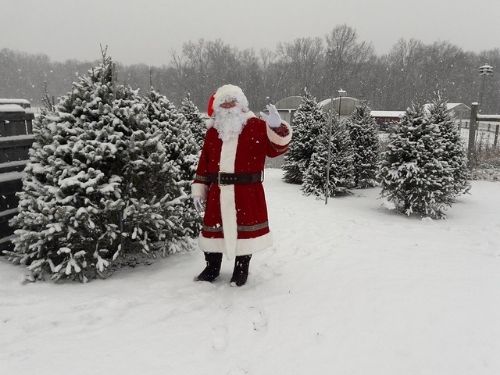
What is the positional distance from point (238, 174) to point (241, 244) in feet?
2.08

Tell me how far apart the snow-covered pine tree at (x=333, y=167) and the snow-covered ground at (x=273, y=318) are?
5.37m

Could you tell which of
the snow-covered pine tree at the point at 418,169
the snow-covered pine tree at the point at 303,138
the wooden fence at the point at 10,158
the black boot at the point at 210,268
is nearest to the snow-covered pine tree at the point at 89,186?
the wooden fence at the point at 10,158

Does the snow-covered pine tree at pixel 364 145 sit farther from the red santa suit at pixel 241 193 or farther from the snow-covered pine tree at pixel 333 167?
the red santa suit at pixel 241 193

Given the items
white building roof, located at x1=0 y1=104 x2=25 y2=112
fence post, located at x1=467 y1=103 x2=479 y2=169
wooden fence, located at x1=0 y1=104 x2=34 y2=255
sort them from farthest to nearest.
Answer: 1. fence post, located at x1=467 y1=103 x2=479 y2=169
2. white building roof, located at x1=0 y1=104 x2=25 y2=112
3. wooden fence, located at x1=0 y1=104 x2=34 y2=255

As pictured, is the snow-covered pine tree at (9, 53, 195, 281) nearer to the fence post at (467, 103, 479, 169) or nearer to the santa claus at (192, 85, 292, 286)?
the santa claus at (192, 85, 292, 286)

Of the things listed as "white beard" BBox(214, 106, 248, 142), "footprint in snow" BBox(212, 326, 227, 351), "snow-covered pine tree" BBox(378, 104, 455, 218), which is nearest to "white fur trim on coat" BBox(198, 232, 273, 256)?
"footprint in snow" BBox(212, 326, 227, 351)

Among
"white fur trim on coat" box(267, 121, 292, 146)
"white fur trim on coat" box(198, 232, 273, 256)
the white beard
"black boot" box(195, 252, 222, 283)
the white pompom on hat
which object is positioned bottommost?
"black boot" box(195, 252, 222, 283)

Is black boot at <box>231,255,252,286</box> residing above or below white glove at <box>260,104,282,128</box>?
below

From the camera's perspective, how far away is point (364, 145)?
11500mm

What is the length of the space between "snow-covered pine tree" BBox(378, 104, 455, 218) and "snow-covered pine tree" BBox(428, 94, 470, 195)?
71cm

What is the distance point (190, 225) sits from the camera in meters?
4.34

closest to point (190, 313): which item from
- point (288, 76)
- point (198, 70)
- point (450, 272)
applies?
point (450, 272)

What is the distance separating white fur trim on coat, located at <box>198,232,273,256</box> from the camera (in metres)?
3.40

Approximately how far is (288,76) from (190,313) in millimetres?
68038
